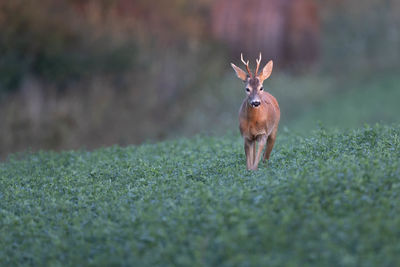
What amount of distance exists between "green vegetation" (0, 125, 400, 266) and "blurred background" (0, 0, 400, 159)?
4366mm

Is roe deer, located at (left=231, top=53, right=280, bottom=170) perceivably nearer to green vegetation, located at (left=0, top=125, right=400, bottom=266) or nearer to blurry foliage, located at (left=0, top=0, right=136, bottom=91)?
green vegetation, located at (left=0, top=125, right=400, bottom=266)

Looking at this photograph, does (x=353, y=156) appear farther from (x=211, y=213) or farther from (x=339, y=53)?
(x=339, y=53)

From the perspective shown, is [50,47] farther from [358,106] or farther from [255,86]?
[358,106]

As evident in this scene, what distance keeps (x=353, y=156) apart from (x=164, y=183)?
8.22 ft

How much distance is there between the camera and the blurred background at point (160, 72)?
1708 centimetres

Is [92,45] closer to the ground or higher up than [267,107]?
higher up

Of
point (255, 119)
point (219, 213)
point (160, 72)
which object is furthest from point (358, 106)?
point (219, 213)

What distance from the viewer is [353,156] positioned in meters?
7.71

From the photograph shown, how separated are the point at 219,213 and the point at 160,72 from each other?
16.0 meters

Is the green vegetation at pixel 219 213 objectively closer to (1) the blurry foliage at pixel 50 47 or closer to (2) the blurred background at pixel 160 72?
(2) the blurred background at pixel 160 72

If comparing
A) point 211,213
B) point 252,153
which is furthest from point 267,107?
point 211,213

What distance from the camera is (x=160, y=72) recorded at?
2197 centimetres

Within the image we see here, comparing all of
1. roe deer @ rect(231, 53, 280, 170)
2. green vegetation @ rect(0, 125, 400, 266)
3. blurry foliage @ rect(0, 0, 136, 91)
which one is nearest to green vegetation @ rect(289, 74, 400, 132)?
blurry foliage @ rect(0, 0, 136, 91)

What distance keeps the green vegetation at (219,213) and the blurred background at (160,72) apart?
4366 millimetres
